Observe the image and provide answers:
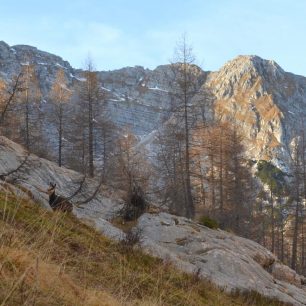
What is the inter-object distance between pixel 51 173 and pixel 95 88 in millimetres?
16240

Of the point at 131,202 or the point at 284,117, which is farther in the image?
the point at 284,117

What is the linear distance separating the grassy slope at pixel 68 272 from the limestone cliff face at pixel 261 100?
158 meters

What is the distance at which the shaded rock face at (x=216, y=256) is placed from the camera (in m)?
10.7

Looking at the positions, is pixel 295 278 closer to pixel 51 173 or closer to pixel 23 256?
pixel 51 173

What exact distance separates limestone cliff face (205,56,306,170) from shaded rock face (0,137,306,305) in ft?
484

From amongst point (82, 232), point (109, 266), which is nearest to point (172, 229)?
point (82, 232)

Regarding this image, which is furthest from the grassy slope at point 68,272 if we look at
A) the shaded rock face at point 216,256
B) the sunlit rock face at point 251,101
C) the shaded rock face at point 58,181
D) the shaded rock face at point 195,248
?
the sunlit rock face at point 251,101

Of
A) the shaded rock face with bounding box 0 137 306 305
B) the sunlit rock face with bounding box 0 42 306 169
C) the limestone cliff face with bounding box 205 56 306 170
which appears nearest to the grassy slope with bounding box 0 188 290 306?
the shaded rock face with bounding box 0 137 306 305

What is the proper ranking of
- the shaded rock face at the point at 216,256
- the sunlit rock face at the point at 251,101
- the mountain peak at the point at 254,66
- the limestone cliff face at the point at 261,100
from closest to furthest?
the shaded rock face at the point at 216,256 < the sunlit rock face at the point at 251,101 < the limestone cliff face at the point at 261,100 < the mountain peak at the point at 254,66

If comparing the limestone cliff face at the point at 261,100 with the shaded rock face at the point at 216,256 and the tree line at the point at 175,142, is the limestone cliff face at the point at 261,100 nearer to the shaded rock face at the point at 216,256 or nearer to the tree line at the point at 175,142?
Result: the tree line at the point at 175,142

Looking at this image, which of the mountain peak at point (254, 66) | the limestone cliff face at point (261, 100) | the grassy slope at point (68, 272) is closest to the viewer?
the grassy slope at point (68, 272)

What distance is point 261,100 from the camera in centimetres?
17975

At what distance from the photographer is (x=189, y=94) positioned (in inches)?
1142

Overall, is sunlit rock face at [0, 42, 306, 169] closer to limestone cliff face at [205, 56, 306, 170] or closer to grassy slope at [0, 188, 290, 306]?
limestone cliff face at [205, 56, 306, 170]
